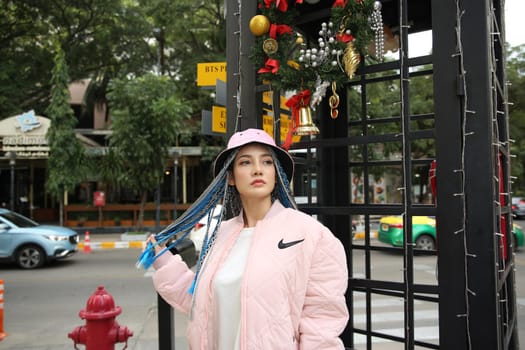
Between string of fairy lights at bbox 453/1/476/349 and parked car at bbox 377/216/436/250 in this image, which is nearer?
string of fairy lights at bbox 453/1/476/349

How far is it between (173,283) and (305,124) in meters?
1.20

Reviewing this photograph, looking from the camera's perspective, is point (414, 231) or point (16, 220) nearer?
point (414, 231)

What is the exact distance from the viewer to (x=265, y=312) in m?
1.77

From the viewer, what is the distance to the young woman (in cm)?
178

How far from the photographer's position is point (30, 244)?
430 inches

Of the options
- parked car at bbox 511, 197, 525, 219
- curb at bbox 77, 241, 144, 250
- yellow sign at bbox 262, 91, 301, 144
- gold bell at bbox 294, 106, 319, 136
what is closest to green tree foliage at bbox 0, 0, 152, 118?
curb at bbox 77, 241, 144, 250

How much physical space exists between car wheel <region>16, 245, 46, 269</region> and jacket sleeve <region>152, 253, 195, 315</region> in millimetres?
10141

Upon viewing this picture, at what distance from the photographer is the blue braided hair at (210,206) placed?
7.09 ft

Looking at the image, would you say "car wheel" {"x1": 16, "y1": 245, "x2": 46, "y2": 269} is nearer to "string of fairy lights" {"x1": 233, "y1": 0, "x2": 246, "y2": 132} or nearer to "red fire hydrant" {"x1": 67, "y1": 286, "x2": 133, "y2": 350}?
"red fire hydrant" {"x1": 67, "y1": 286, "x2": 133, "y2": 350}

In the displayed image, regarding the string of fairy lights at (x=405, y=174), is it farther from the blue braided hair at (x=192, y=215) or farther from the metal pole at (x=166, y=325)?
the metal pole at (x=166, y=325)

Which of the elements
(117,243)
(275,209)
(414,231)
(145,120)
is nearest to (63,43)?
(145,120)

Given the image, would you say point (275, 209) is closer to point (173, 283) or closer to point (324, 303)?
point (324, 303)

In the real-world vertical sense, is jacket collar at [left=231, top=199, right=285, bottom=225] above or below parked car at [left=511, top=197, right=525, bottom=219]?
above

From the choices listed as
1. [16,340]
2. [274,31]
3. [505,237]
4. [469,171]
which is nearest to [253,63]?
[274,31]
